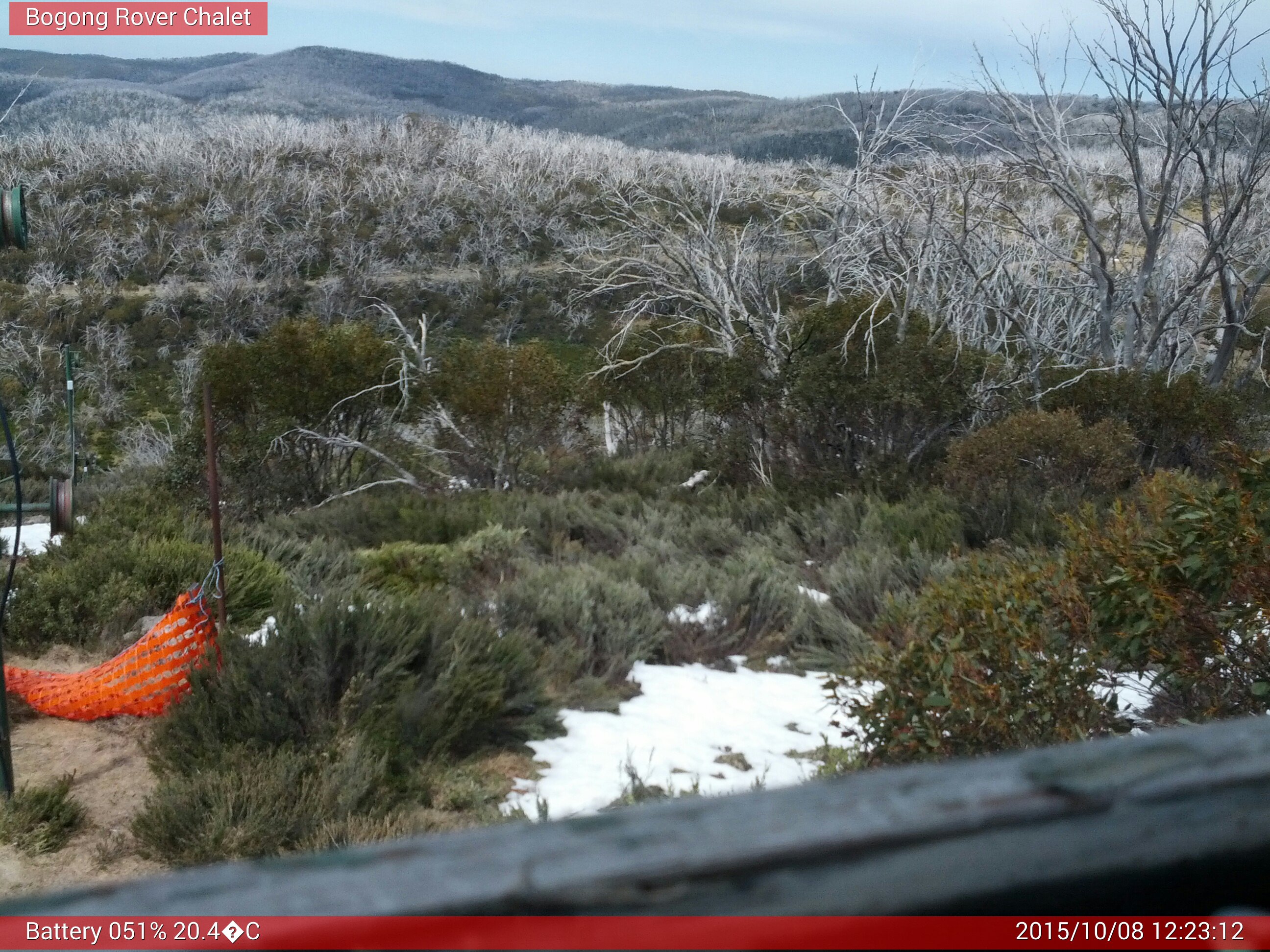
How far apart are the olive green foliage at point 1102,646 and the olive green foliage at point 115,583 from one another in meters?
3.28

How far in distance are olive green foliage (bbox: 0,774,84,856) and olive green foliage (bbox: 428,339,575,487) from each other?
7.30 meters

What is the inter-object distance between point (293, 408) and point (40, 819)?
321 inches

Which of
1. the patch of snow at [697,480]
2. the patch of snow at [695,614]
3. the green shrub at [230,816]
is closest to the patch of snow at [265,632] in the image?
the green shrub at [230,816]

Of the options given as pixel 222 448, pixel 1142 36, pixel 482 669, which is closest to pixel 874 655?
pixel 482 669

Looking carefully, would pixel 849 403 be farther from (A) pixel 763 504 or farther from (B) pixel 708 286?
(B) pixel 708 286

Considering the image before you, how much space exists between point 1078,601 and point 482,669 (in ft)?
8.16

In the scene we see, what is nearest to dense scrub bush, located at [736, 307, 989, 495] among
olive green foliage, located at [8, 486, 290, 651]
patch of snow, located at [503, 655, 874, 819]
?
patch of snow, located at [503, 655, 874, 819]

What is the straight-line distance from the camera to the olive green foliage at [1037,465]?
839 cm

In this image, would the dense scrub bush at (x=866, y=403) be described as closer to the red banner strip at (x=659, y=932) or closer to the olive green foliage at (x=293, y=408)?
the olive green foliage at (x=293, y=408)

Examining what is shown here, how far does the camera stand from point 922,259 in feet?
37.3

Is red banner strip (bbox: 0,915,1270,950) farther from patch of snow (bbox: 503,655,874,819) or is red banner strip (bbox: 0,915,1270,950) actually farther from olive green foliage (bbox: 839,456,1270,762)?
patch of snow (bbox: 503,655,874,819)

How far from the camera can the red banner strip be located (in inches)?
18.3

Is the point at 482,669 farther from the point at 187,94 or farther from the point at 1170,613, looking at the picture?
the point at 187,94

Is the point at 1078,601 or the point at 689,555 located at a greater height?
the point at 1078,601
